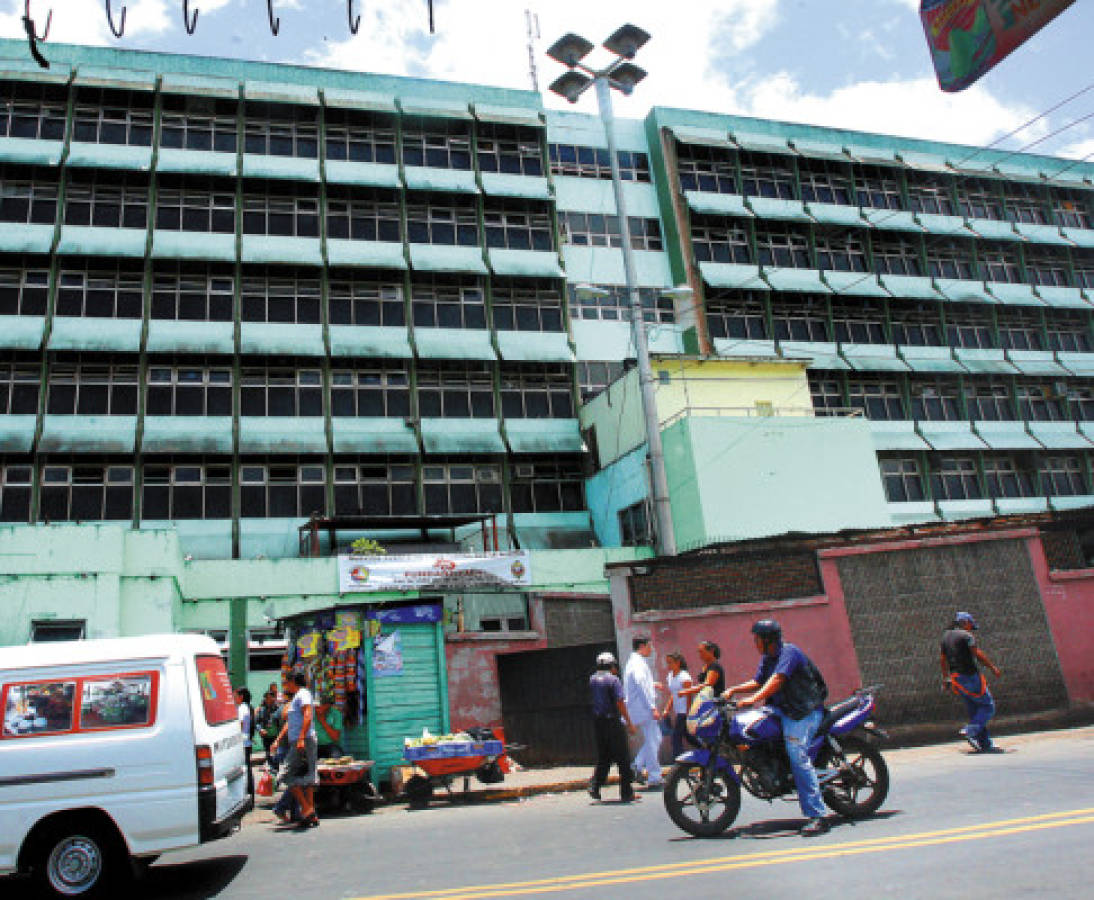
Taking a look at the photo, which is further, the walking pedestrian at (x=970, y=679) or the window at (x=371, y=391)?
the window at (x=371, y=391)

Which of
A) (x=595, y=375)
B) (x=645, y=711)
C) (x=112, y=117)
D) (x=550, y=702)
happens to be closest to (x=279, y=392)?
(x=112, y=117)

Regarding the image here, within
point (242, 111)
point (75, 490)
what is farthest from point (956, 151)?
point (75, 490)

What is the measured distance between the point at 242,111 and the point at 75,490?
15.6 m

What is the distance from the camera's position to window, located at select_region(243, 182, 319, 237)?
107 ft

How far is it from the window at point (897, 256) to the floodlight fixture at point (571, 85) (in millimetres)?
24032

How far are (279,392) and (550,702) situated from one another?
2032 cm

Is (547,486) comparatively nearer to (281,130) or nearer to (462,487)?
(462,487)

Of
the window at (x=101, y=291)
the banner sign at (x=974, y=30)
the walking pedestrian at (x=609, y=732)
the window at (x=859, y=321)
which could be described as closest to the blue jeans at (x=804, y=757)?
the walking pedestrian at (x=609, y=732)

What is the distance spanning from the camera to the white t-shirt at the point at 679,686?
1074 cm

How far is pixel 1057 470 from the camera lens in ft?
132

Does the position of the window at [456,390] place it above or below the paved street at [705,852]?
above

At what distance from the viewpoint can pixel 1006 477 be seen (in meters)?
39.4

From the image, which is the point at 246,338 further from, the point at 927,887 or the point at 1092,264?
the point at 1092,264

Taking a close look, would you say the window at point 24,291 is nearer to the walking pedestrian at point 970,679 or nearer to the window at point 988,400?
the walking pedestrian at point 970,679
